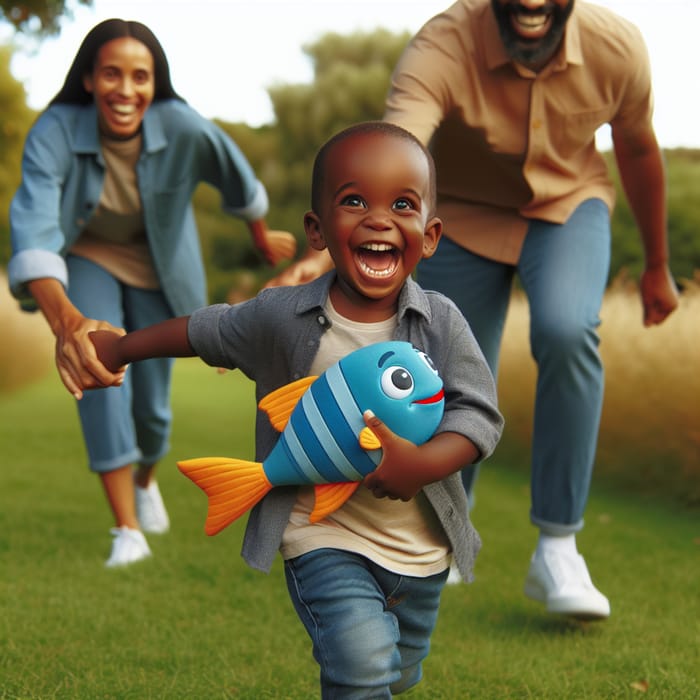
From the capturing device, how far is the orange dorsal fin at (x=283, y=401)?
2.29 metres

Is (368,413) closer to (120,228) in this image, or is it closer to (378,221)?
(378,221)

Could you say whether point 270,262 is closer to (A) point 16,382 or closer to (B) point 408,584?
(B) point 408,584

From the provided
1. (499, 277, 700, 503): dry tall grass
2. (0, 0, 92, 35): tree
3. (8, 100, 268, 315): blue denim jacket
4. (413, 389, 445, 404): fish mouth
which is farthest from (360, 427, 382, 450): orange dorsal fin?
(0, 0, 92, 35): tree

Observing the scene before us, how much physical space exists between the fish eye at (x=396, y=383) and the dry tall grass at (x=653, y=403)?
452 centimetres

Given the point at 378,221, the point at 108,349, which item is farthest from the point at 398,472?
the point at 108,349

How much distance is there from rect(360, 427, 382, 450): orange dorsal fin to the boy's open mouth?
0.32 m

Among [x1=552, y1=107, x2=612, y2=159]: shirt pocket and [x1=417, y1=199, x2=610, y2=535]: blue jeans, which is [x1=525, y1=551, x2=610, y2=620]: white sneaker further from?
[x1=552, y1=107, x2=612, y2=159]: shirt pocket

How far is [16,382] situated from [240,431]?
4456 mm

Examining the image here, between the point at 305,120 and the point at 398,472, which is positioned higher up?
the point at 398,472

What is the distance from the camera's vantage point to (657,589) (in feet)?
14.7

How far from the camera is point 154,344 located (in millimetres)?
2385

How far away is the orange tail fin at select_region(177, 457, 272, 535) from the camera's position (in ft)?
7.59

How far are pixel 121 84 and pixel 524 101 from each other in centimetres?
166

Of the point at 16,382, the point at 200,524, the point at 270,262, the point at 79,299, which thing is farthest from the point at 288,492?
the point at 16,382
